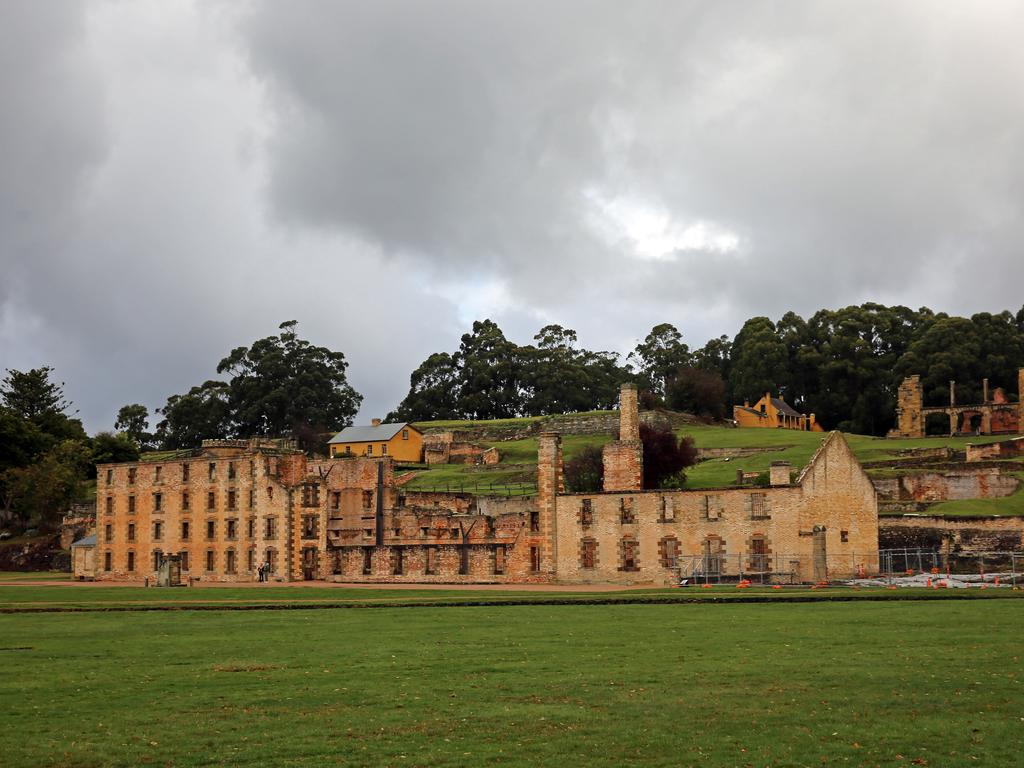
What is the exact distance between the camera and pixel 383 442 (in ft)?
387

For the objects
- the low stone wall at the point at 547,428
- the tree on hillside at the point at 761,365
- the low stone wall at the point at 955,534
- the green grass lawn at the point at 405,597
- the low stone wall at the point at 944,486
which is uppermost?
the tree on hillside at the point at 761,365

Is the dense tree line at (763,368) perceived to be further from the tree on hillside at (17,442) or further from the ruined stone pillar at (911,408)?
the tree on hillside at (17,442)

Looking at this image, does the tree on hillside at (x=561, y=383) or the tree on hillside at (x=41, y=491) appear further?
the tree on hillside at (x=561, y=383)

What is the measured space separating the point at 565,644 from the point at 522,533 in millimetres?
36286

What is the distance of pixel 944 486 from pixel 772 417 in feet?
170

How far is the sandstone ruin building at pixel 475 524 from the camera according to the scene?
5553 centimetres

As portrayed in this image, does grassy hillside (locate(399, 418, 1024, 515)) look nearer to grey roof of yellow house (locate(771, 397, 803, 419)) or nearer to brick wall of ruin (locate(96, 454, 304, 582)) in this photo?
grey roof of yellow house (locate(771, 397, 803, 419))

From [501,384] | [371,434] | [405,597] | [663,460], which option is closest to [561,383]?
[501,384]

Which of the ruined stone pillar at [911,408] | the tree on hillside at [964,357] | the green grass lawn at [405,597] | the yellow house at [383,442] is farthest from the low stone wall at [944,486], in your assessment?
the yellow house at [383,442]

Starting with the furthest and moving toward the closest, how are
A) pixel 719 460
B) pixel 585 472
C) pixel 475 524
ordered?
pixel 719 460 < pixel 585 472 < pixel 475 524

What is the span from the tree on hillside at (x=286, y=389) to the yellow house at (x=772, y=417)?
52667mm

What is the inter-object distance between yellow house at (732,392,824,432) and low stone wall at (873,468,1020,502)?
4846cm

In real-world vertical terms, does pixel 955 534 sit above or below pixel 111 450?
below

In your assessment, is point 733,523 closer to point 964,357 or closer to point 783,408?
point 964,357
